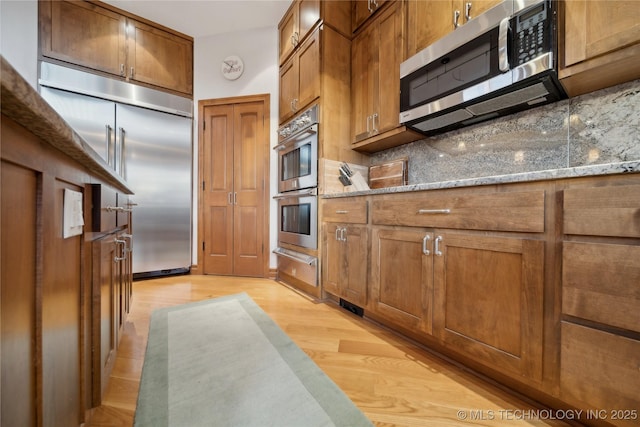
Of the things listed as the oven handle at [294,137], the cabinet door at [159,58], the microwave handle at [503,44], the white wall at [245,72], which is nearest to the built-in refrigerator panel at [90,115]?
the cabinet door at [159,58]

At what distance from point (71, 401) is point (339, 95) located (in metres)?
2.35

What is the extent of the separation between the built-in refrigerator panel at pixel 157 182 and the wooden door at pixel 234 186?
211 millimetres

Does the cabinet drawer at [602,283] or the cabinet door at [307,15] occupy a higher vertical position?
the cabinet door at [307,15]

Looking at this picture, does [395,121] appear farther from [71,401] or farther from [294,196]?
[71,401]

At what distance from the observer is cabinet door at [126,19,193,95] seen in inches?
107

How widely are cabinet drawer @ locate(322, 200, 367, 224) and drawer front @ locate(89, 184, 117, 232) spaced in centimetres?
129

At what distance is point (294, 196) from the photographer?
2.48 metres

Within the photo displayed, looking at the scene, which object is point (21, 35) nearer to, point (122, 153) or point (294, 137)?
point (122, 153)

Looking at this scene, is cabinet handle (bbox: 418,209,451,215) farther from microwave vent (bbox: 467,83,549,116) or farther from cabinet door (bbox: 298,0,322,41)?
cabinet door (bbox: 298,0,322,41)

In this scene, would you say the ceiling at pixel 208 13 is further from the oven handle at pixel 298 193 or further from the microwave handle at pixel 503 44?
the microwave handle at pixel 503 44

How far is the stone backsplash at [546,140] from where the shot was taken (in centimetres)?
114

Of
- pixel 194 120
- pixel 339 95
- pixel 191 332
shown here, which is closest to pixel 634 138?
pixel 339 95

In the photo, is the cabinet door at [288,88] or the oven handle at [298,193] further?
the cabinet door at [288,88]

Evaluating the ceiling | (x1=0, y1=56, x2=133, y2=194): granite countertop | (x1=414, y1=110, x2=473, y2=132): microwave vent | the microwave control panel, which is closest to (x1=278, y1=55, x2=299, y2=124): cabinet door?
the ceiling
